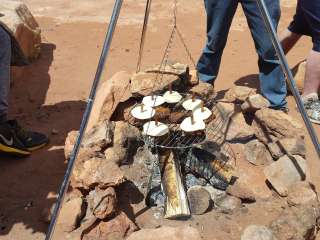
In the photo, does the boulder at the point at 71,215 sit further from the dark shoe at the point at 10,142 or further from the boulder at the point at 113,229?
the dark shoe at the point at 10,142

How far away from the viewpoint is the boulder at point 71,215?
254cm

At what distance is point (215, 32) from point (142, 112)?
104 centimetres

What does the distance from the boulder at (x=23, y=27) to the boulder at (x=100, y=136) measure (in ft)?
6.27

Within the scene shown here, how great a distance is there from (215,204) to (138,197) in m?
0.46

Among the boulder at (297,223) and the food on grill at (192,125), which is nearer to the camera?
the boulder at (297,223)

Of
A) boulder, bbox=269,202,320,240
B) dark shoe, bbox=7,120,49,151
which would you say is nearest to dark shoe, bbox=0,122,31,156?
dark shoe, bbox=7,120,49,151

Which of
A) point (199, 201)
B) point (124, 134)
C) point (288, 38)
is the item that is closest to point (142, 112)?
point (124, 134)

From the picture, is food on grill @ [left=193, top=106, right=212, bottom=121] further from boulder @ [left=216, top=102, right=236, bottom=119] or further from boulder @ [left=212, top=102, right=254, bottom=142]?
boulder @ [left=216, top=102, right=236, bottom=119]

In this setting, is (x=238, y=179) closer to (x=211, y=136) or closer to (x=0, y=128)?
(x=211, y=136)

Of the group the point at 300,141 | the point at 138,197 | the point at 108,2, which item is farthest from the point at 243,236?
the point at 108,2

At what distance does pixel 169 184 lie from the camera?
8.70 ft

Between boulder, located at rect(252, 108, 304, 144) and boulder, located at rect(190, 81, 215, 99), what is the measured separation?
1.25 feet

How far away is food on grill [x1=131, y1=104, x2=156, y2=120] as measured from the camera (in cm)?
276

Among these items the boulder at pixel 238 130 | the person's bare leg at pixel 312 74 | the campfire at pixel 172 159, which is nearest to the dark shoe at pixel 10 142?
the campfire at pixel 172 159
